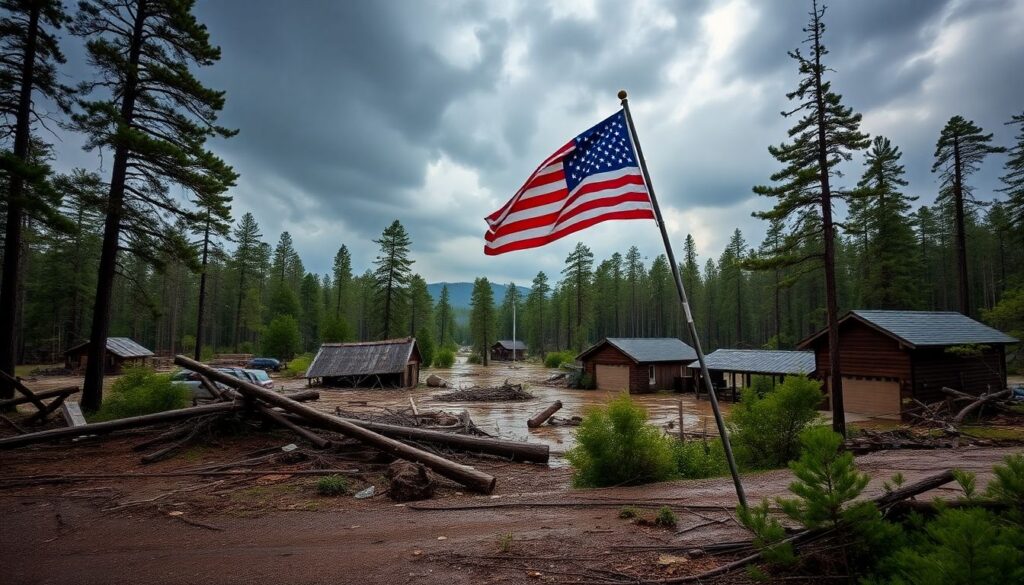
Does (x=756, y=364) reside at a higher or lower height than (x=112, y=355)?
higher

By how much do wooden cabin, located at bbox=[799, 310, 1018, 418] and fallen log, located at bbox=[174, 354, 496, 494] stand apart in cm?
2188

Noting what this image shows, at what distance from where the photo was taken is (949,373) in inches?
927

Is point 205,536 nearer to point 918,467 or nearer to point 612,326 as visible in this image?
point 918,467

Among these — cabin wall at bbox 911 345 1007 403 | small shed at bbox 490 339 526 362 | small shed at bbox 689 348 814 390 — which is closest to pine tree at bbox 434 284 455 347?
small shed at bbox 490 339 526 362

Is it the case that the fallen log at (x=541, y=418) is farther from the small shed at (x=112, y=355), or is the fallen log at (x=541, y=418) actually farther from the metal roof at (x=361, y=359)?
the small shed at (x=112, y=355)

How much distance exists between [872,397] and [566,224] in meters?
25.2

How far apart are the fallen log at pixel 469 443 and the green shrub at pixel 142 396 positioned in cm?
519

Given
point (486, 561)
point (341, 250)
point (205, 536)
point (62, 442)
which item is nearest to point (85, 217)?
point (341, 250)

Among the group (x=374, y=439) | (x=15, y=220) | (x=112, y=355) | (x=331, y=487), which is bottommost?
(x=331, y=487)

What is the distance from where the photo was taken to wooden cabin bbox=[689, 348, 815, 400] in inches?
1128

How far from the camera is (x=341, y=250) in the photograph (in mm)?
80188

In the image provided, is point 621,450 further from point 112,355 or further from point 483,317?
point 483,317

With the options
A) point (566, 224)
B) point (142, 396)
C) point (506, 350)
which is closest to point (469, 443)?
point (566, 224)

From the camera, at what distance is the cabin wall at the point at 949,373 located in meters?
22.4
